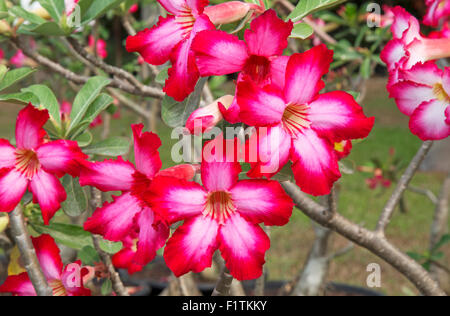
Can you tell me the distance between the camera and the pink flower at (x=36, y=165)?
70 centimetres

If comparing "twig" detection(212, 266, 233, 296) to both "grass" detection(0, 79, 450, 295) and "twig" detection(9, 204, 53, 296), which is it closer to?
"twig" detection(9, 204, 53, 296)

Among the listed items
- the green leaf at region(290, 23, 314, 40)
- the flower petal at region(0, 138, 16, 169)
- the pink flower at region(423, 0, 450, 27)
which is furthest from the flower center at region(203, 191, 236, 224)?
the pink flower at region(423, 0, 450, 27)

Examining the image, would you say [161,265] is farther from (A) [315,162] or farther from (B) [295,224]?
(A) [315,162]

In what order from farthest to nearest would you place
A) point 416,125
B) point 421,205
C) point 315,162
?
point 421,205, point 416,125, point 315,162

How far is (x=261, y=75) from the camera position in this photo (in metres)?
0.56

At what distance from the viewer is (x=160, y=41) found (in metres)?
0.60

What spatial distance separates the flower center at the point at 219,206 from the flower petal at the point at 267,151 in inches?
2.9

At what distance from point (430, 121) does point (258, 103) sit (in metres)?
0.27

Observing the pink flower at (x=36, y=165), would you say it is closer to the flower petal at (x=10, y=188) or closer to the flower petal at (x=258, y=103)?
the flower petal at (x=10, y=188)

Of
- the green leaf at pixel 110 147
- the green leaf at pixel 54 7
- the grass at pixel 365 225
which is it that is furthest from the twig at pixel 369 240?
the green leaf at pixel 54 7

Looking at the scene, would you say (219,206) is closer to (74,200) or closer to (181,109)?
(181,109)
